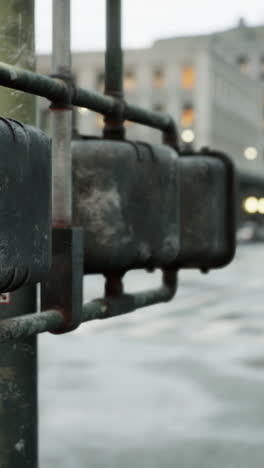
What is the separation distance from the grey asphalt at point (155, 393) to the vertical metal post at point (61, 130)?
22.9 ft

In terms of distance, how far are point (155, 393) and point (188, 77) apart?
92.3 m

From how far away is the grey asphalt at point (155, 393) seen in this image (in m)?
9.84

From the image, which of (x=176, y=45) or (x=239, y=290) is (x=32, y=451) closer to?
(x=239, y=290)

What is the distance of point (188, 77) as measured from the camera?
102812 millimetres

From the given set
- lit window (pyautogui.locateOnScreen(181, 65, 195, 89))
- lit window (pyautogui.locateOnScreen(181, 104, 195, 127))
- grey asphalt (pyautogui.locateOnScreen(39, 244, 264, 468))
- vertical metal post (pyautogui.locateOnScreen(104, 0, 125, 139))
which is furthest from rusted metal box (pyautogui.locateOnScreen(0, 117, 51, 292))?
lit window (pyautogui.locateOnScreen(181, 65, 195, 89))

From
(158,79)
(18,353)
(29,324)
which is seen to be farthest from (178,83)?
(29,324)

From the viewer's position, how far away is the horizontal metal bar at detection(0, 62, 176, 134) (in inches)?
95.6

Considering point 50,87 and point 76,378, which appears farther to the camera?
point 76,378

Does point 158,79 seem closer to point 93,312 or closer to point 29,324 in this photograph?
point 93,312

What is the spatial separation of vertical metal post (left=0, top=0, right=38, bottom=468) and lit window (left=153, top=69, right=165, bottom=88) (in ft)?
339

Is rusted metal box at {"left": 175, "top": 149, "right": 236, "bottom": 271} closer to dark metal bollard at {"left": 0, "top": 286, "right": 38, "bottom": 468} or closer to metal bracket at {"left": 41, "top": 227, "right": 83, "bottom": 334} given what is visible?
dark metal bollard at {"left": 0, "top": 286, "right": 38, "bottom": 468}

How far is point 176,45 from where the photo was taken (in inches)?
4080

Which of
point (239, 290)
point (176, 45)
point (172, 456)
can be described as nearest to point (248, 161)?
point (176, 45)

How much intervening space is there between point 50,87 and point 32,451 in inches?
49.5
